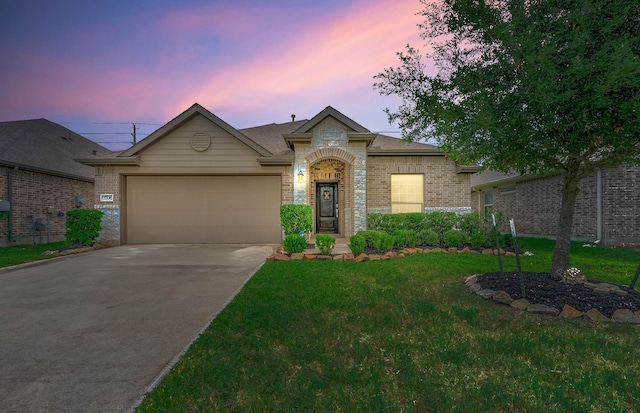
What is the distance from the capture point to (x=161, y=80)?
17.1 metres

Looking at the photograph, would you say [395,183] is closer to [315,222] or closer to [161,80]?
[315,222]

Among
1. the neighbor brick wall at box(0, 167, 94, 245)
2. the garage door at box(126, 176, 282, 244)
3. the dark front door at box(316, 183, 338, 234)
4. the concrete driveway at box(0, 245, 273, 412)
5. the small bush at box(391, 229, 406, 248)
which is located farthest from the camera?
the dark front door at box(316, 183, 338, 234)

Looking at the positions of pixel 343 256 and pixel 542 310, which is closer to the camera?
pixel 542 310

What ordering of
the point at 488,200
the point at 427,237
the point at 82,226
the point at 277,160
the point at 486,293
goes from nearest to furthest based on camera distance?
the point at 486,293 < the point at 427,237 < the point at 82,226 < the point at 277,160 < the point at 488,200

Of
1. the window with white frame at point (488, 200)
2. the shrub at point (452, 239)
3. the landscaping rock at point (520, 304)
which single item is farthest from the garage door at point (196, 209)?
the window with white frame at point (488, 200)

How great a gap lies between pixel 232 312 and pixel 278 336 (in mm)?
1098

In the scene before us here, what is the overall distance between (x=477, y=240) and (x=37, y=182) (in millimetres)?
18778

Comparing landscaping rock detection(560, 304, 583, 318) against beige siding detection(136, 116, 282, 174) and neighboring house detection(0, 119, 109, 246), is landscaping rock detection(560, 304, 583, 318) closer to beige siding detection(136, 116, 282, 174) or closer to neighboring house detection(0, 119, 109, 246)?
beige siding detection(136, 116, 282, 174)

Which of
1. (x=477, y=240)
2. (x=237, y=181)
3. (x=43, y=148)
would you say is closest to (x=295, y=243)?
(x=237, y=181)

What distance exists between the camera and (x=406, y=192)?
13016 mm

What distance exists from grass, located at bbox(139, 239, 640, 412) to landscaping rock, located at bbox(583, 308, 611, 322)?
0.46 ft

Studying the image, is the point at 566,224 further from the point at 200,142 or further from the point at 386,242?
the point at 200,142

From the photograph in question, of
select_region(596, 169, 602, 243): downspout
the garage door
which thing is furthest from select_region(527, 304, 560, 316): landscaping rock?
select_region(596, 169, 602, 243): downspout

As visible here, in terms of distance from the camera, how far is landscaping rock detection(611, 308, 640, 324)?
3853 millimetres
